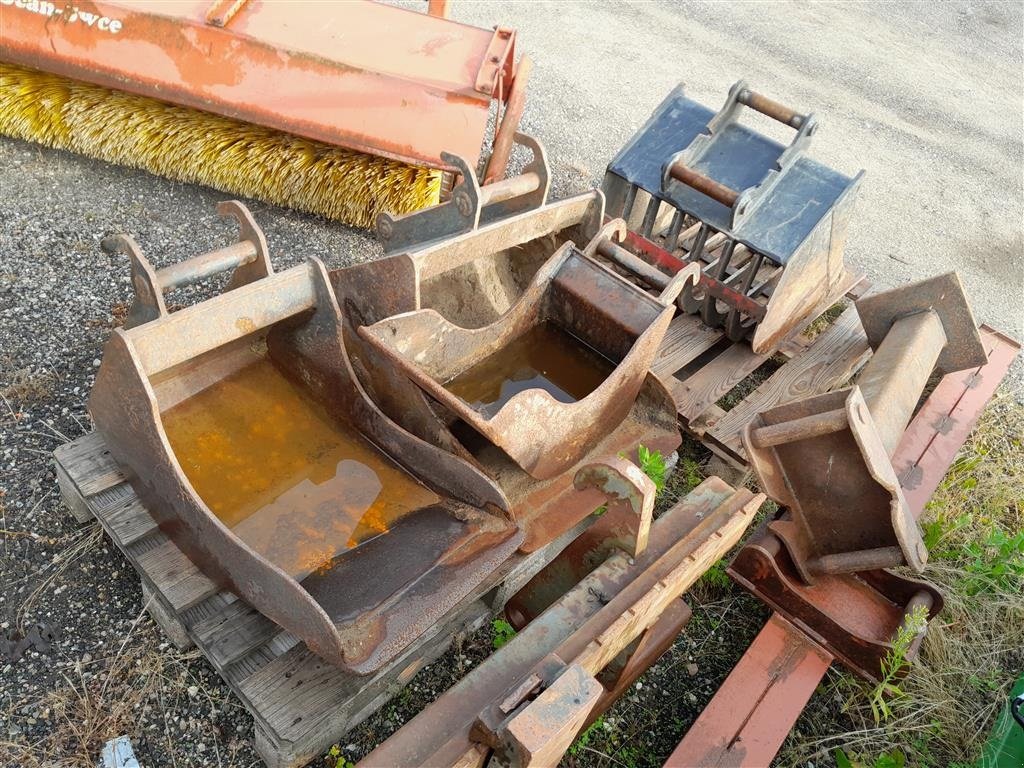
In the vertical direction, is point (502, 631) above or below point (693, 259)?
below

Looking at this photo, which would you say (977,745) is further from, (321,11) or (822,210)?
(321,11)

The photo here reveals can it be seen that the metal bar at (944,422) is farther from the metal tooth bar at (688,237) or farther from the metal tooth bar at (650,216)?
the metal tooth bar at (650,216)

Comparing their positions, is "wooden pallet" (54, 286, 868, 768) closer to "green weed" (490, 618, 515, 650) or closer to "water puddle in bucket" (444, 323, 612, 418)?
"green weed" (490, 618, 515, 650)

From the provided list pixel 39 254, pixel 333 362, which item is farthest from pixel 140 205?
pixel 333 362

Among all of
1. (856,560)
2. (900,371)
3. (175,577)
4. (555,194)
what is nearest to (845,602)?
(856,560)

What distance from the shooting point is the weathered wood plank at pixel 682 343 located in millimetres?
3944

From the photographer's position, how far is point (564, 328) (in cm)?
330

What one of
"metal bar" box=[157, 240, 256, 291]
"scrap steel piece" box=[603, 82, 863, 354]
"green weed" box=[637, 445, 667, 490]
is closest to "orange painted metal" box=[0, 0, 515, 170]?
"scrap steel piece" box=[603, 82, 863, 354]

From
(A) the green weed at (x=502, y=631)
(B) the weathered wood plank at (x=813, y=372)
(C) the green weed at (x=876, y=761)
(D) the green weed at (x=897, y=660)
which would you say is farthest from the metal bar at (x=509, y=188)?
(C) the green weed at (x=876, y=761)

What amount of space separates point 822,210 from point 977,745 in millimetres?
2278

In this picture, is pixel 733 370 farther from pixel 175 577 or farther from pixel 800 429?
pixel 175 577

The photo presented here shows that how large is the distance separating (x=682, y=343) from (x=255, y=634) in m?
2.50

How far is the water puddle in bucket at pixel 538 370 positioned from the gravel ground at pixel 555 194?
950mm

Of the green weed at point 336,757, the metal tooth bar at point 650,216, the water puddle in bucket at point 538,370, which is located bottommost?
the green weed at point 336,757
